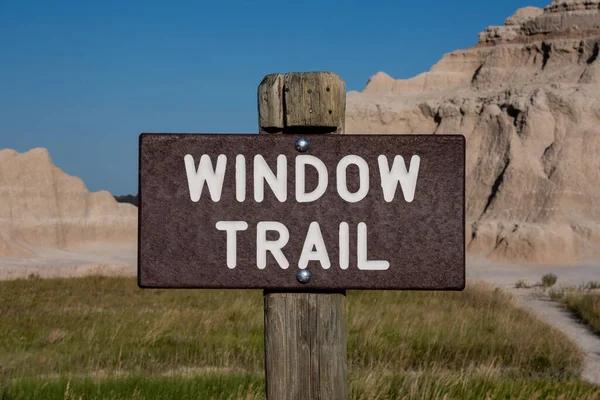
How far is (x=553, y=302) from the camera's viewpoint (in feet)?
59.9

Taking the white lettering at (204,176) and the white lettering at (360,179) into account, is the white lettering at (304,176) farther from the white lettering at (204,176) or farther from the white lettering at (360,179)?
the white lettering at (204,176)

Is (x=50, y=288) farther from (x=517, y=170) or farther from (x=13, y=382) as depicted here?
(x=517, y=170)

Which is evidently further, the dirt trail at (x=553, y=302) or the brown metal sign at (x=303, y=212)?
the dirt trail at (x=553, y=302)

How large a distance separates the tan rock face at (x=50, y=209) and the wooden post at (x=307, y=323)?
38.7 metres

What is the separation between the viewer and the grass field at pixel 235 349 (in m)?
5.73

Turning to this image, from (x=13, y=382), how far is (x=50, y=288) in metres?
10.2

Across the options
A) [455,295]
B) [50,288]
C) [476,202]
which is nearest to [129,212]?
[476,202]

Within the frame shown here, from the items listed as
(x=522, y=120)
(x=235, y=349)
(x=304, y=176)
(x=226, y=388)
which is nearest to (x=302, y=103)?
(x=304, y=176)

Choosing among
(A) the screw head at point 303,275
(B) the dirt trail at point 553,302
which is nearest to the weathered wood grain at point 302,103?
(A) the screw head at point 303,275

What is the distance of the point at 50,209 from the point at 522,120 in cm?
2706

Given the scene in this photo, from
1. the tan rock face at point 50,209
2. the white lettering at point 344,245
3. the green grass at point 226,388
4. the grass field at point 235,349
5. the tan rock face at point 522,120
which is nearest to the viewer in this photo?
the white lettering at point 344,245

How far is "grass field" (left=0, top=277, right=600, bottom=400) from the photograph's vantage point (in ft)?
18.8

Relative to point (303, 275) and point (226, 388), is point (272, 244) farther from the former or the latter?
point (226, 388)

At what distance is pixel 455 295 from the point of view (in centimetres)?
1512
